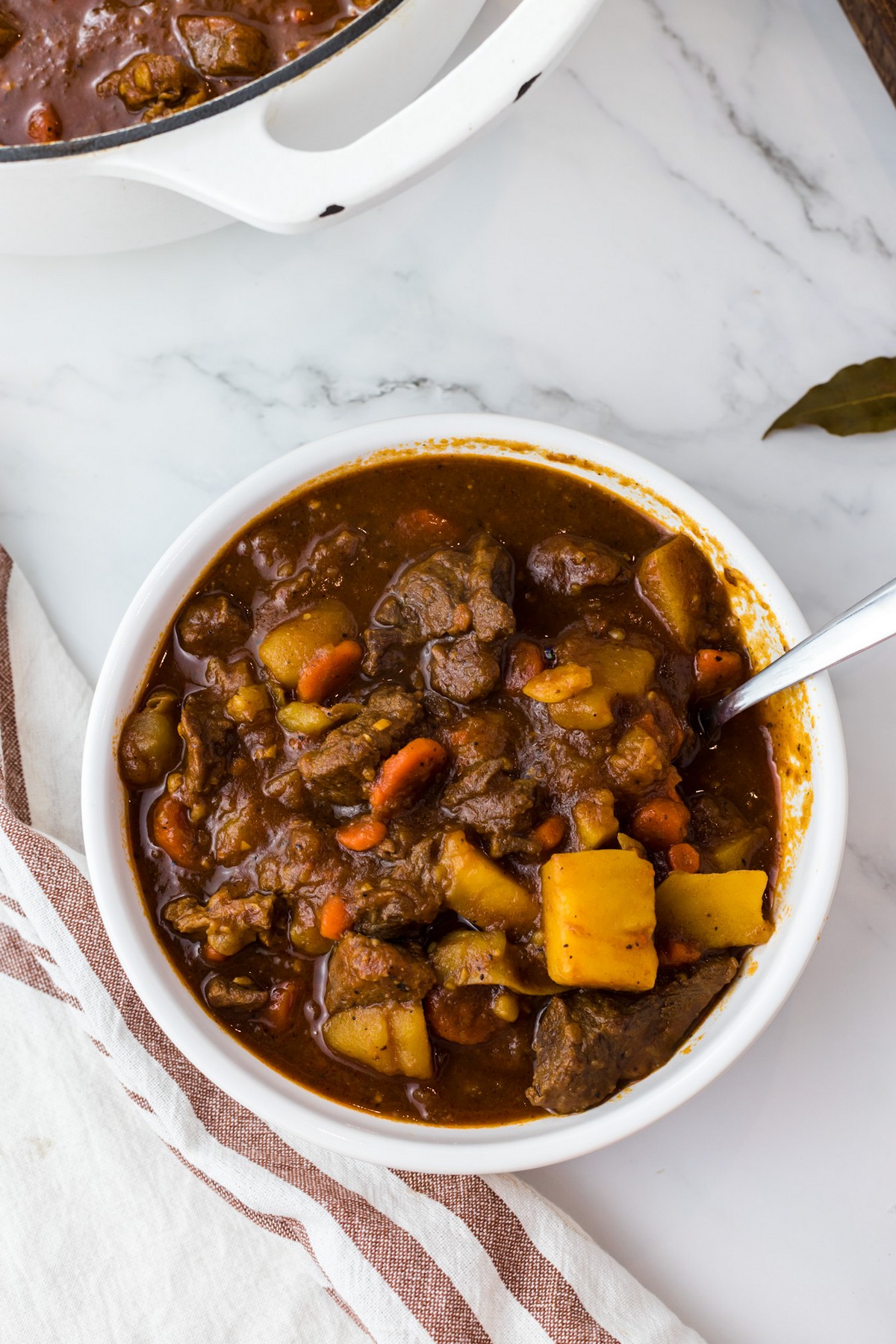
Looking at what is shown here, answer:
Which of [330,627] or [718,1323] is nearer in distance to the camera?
[330,627]

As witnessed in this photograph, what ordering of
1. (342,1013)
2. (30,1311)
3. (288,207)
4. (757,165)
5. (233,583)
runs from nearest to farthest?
1. (288,207)
2. (342,1013)
3. (233,583)
4. (30,1311)
5. (757,165)

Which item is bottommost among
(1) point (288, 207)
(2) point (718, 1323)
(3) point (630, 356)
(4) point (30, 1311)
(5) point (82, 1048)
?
(2) point (718, 1323)

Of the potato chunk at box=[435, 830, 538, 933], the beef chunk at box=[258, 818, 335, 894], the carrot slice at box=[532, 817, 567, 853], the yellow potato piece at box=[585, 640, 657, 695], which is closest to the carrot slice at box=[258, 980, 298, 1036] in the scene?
the beef chunk at box=[258, 818, 335, 894]

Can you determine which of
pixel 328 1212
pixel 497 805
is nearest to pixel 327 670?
pixel 497 805

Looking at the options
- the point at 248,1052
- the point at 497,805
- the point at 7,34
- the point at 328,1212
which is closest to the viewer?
the point at 497,805

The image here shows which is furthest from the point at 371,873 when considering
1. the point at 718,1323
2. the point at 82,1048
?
the point at 718,1323

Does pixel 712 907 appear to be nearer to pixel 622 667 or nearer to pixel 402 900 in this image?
pixel 622 667

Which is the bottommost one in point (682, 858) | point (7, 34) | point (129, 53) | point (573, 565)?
point (682, 858)

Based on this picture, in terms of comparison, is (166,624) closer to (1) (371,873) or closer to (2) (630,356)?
(1) (371,873)
